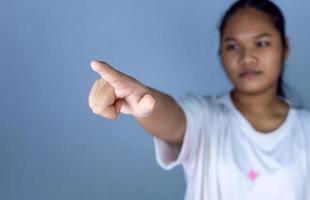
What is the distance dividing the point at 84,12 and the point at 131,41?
150mm

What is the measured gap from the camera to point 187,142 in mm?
1031

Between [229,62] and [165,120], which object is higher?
[229,62]

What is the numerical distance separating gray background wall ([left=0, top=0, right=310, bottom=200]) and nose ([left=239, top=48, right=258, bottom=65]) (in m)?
0.37

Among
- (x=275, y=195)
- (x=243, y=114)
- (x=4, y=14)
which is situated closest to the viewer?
(x=275, y=195)

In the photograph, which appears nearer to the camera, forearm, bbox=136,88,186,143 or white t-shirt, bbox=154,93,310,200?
forearm, bbox=136,88,186,143

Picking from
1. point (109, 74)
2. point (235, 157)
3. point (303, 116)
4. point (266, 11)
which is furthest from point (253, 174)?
point (109, 74)

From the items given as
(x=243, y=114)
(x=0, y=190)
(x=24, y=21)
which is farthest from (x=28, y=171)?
(x=243, y=114)

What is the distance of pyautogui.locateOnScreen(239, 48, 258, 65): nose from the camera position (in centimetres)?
109

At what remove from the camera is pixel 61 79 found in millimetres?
1383

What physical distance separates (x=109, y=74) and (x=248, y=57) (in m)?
0.51

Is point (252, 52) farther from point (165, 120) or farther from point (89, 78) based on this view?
Result: point (89, 78)

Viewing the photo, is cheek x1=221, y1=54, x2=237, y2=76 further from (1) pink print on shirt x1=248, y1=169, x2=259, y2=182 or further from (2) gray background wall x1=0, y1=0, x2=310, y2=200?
(2) gray background wall x1=0, y1=0, x2=310, y2=200

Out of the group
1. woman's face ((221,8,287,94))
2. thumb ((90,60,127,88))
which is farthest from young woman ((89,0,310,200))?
thumb ((90,60,127,88))

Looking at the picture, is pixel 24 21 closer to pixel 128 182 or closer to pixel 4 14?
pixel 4 14
